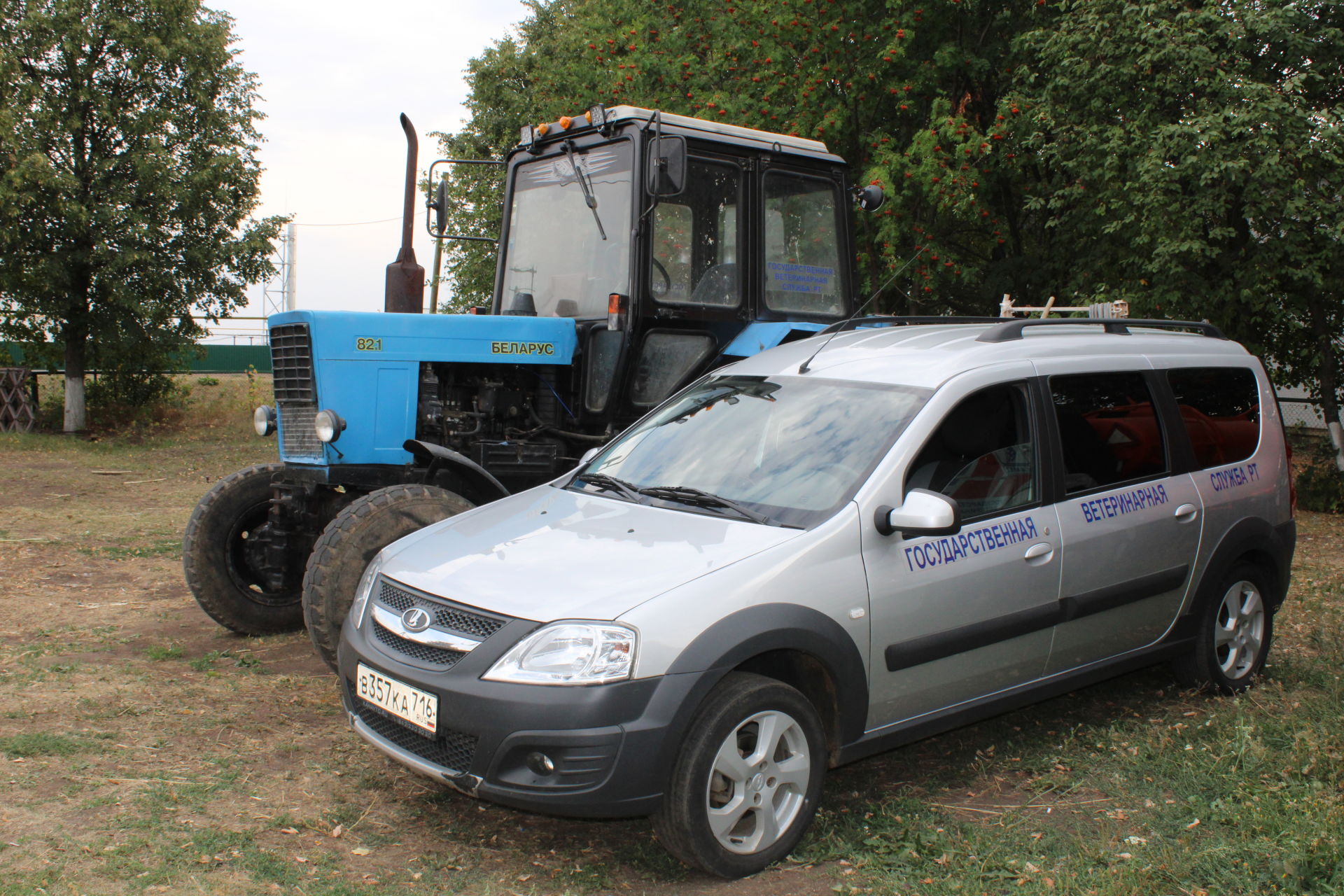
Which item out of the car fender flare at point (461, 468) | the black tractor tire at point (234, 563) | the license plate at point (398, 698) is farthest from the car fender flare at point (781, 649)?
the black tractor tire at point (234, 563)

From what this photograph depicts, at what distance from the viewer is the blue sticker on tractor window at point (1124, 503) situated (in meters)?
4.70

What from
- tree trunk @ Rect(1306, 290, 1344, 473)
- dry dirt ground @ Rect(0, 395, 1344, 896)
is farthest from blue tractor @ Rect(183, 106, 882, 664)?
tree trunk @ Rect(1306, 290, 1344, 473)

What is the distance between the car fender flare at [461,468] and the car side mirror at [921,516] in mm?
2563

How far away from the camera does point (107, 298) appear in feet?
63.7

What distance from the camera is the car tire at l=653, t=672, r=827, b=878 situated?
11.6 ft

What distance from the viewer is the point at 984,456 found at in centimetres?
448

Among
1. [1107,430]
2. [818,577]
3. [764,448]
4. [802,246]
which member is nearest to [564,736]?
[818,577]

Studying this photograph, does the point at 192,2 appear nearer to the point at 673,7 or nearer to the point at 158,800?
the point at 673,7

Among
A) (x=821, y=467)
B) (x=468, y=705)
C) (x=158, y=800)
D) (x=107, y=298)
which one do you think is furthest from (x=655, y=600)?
(x=107, y=298)

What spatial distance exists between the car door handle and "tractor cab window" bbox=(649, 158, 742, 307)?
2.92m

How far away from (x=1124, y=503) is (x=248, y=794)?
3742 mm

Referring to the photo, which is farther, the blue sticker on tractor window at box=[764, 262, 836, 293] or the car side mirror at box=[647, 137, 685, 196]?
the blue sticker on tractor window at box=[764, 262, 836, 293]

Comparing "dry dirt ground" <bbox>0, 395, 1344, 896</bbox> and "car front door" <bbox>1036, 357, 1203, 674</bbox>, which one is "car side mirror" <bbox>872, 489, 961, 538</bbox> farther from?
"dry dirt ground" <bbox>0, 395, 1344, 896</bbox>

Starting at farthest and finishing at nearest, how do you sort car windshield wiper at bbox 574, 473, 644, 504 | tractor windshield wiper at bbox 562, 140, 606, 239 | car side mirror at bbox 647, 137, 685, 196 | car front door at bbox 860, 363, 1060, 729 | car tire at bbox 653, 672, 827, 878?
tractor windshield wiper at bbox 562, 140, 606, 239 < car side mirror at bbox 647, 137, 685, 196 < car windshield wiper at bbox 574, 473, 644, 504 < car front door at bbox 860, 363, 1060, 729 < car tire at bbox 653, 672, 827, 878
